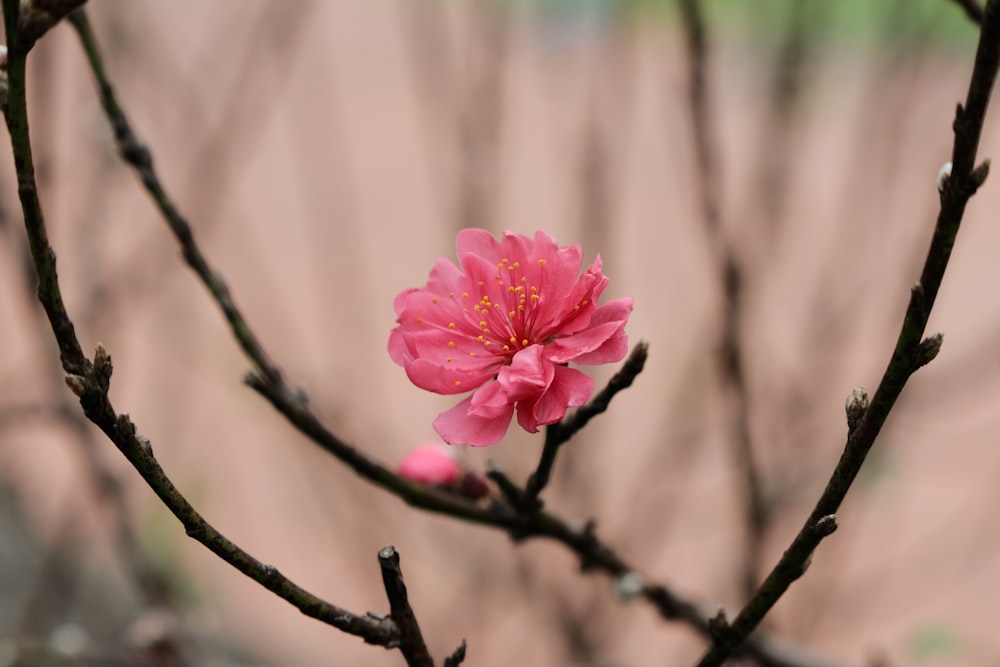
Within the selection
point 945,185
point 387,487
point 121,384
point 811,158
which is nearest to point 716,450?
point 811,158

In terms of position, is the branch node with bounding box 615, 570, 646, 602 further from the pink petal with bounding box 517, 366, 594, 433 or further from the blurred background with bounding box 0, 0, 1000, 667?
the blurred background with bounding box 0, 0, 1000, 667

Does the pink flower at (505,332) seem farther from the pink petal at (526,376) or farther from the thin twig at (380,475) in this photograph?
the thin twig at (380,475)

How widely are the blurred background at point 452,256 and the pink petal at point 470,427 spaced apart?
3.00ft

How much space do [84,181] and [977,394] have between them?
12.0 ft

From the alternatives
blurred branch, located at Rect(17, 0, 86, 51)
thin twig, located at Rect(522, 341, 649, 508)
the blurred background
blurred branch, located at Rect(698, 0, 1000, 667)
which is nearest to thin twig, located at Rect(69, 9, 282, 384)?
thin twig, located at Rect(522, 341, 649, 508)

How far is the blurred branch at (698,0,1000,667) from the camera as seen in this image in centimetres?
49

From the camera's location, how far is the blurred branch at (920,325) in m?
0.49

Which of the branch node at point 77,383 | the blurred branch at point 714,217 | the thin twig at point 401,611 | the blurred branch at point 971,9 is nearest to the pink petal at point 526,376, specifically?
the thin twig at point 401,611

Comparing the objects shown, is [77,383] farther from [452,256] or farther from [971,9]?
[452,256]

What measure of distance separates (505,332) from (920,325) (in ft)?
1.24

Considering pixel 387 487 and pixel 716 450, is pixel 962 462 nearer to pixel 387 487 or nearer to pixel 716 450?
pixel 716 450

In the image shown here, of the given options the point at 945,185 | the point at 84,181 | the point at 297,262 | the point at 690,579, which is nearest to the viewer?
the point at 945,185

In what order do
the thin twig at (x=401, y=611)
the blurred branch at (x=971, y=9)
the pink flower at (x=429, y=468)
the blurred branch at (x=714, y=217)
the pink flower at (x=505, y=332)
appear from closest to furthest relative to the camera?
the thin twig at (x=401, y=611)
the pink flower at (x=505, y=332)
the blurred branch at (x=971, y=9)
the pink flower at (x=429, y=468)
the blurred branch at (x=714, y=217)

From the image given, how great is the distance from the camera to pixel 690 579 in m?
3.25
